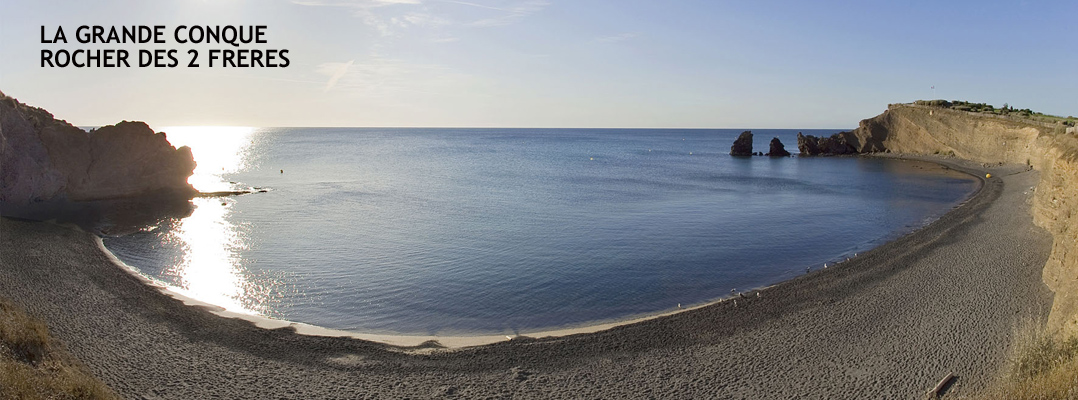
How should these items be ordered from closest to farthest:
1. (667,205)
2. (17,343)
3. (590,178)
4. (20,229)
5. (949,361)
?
(17,343) → (949,361) → (20,229) → (667,205) → (590,178)

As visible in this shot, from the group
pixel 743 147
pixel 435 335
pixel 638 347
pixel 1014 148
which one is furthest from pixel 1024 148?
pixel 435 335

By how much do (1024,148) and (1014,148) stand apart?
2931 mm

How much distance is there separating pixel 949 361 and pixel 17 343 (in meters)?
23.7

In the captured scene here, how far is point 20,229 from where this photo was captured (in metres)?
31.1

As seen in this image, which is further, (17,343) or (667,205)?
(667,205)

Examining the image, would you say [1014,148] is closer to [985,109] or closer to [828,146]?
[985,109]

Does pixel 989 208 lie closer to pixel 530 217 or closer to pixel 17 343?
pixel 530 217

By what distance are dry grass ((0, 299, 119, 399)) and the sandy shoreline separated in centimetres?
178

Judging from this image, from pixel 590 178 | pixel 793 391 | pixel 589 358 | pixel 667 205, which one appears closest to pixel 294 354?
pixel 589 358

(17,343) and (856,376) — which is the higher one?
(17,343)

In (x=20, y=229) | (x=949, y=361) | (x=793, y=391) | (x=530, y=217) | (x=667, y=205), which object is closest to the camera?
(x=793, y=391)

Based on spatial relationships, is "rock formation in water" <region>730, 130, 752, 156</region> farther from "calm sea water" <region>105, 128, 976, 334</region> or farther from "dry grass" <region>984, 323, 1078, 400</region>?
"dry grass" <region>984, 323, 1078, 400</region>

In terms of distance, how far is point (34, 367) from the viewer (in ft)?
40.4

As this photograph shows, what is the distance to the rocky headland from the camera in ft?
56.3
